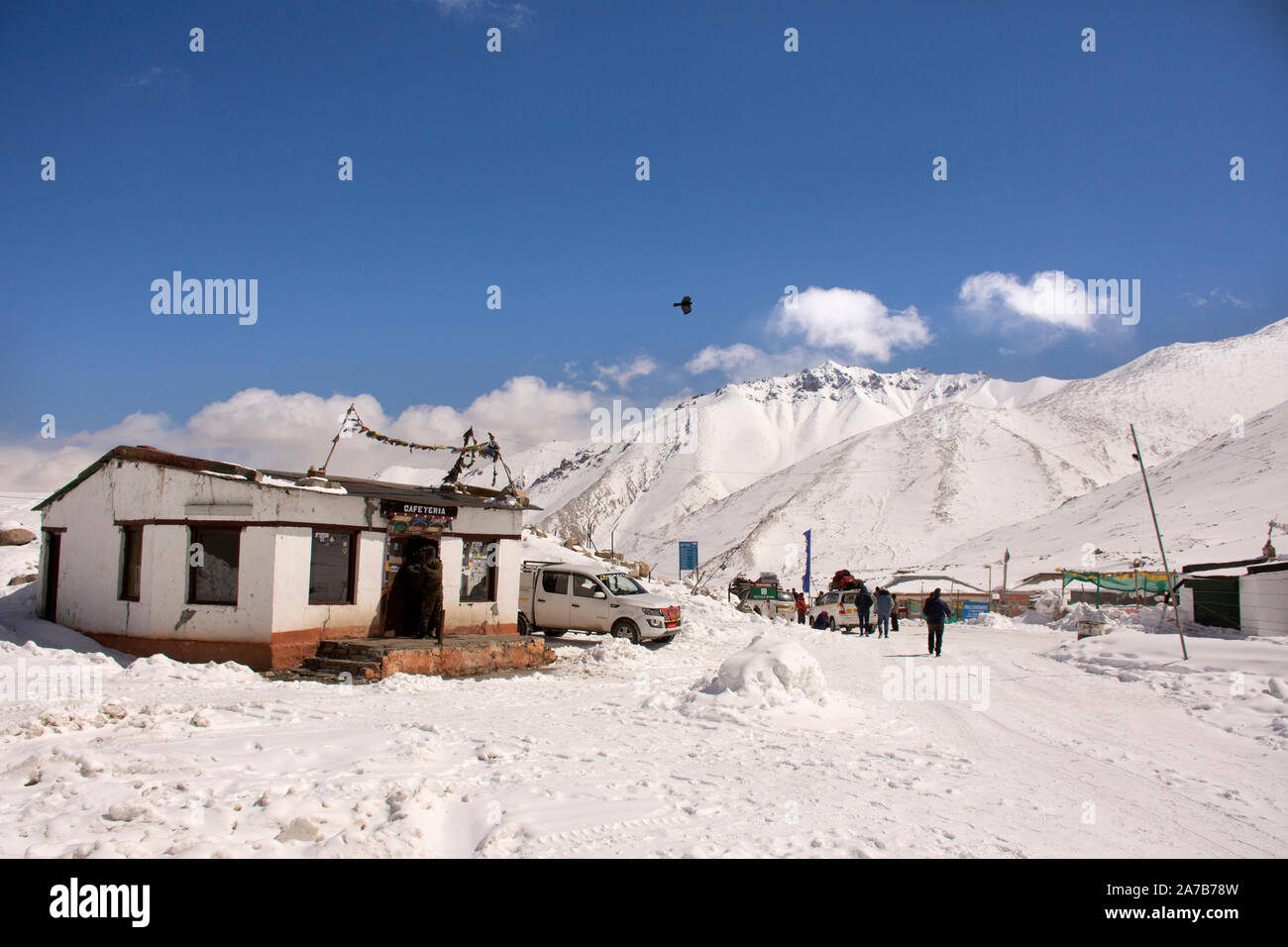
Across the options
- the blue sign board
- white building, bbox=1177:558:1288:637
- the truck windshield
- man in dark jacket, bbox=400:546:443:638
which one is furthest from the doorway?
white building, bbox=1177:558:1288:637

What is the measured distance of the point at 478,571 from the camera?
55.9 ft

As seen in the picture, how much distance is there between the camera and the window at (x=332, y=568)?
45.7 feet

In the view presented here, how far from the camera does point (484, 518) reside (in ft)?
56.1

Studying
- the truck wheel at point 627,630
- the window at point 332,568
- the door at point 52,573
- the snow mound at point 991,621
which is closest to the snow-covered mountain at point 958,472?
the snow mound at point 991,621

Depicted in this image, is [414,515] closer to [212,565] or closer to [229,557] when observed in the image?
[229,557]

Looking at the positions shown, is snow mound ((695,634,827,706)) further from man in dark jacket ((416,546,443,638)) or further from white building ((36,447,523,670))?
white building ((36,447,523,670))

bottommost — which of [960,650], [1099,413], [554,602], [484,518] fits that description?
[960,650]

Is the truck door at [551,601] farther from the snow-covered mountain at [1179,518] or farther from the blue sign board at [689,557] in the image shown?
the snow-covered mountain at [1179,518]

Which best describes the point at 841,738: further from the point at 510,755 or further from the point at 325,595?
the point at 325,595

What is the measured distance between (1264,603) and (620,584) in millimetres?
17697

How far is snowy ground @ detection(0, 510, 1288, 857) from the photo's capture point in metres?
5.13

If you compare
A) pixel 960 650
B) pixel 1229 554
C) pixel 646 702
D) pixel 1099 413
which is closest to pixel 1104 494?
pixel 1229 554
